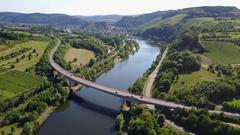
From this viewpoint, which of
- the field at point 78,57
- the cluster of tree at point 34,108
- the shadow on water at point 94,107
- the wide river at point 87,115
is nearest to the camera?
the cluster of tree at point 34,108

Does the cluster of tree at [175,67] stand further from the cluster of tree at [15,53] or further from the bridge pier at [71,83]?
the cluster of tree at [15,53]

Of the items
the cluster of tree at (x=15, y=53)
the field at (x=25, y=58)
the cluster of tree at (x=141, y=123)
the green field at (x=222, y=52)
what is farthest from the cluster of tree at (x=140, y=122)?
the cluster of tree at (x=15, y=53)

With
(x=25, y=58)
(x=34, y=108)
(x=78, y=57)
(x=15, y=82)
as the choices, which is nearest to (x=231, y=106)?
(x=34, y=108)

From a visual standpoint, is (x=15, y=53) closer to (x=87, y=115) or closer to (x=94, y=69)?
(x=94, y=69)

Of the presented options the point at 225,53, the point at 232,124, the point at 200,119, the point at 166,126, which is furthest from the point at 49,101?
the point at 225,53

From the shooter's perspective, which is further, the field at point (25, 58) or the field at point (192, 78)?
the field at point (25, 58)

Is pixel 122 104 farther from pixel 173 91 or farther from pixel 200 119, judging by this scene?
pixel 200 119

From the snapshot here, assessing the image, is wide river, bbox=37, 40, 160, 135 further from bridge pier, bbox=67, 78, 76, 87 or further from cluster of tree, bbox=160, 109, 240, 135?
cluster of tree, bbox=160, 109, 240, 135
